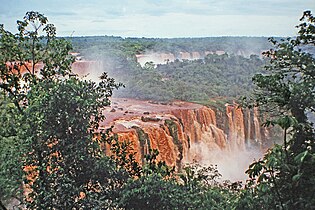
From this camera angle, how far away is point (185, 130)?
Answer: 1994cm

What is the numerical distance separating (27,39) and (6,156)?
86.5 inches

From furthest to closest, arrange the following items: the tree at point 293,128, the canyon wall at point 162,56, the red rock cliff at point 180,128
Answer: the canyon wall at point 162,56 → the red rock cliff at point 180,128 → the tree at point 293,128

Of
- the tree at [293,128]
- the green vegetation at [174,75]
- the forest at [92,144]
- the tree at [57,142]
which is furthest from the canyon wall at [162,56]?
the tree at [293,128]

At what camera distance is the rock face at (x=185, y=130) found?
52.3 ft

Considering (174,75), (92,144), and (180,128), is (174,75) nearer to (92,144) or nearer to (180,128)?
(180,128)

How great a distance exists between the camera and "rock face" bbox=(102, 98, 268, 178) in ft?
52.3

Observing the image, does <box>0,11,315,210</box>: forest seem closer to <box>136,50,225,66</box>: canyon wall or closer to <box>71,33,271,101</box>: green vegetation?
<box>71,33,271,101</box>: green vegetation

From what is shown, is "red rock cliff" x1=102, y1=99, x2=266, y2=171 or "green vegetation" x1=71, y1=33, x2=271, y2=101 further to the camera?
"green vegetation" x1=71, y1=33, x2=271, y2=101

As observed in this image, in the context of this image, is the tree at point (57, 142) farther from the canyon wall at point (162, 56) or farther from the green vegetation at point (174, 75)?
the canyon wall at point (162, 56)

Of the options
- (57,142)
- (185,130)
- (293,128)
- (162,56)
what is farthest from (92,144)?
(162,56)

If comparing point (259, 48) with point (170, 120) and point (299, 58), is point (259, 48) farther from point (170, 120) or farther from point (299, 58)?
point (299, 58)

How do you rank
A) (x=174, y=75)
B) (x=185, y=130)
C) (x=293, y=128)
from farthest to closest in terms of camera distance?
(x=174, y=75), (x=185, y=130), (x=293, y=128)

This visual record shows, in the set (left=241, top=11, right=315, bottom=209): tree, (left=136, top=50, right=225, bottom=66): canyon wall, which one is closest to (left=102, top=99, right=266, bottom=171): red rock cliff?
(left=241, top=11, right=315, bottom=209): tree

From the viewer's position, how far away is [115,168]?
700cm
